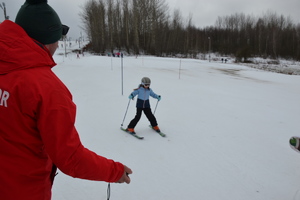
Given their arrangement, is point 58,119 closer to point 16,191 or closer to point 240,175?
point 16,191

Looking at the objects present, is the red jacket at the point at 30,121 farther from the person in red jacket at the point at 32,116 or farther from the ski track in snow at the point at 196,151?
the ski track in snow at the point at 196,151

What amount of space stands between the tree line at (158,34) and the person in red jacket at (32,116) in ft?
165

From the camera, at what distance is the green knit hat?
3.71 feet

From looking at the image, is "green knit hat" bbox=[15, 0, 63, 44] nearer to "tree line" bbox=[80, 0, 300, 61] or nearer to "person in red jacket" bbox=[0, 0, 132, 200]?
"person in red jacket" bbox=[0, 0, 132, 200]

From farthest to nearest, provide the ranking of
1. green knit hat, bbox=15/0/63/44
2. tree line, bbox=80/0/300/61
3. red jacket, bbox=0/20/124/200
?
tree line, bbox=80/0/300/61 < green knit hat, bbox=15/0/63/44 < red jacket, bbox=0/20/124/200

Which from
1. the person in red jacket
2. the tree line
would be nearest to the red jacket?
the person in red jacket

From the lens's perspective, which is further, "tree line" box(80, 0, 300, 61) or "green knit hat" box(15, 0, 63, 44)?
"tree line" box(80, 0, 300, 61)

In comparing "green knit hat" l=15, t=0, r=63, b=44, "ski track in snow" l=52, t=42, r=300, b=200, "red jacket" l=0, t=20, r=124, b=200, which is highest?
"green knit hat" l=15, t=0, r=63, b=44

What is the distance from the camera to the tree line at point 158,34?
50.9 m

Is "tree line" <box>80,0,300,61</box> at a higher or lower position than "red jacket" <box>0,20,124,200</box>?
higher

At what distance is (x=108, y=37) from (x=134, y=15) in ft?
27.8

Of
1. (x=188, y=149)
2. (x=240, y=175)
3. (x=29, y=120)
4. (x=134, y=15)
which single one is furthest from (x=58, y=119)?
(x=134, y=15)

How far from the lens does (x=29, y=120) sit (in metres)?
1.01

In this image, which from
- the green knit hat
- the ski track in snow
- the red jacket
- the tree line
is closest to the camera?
the red jacket
